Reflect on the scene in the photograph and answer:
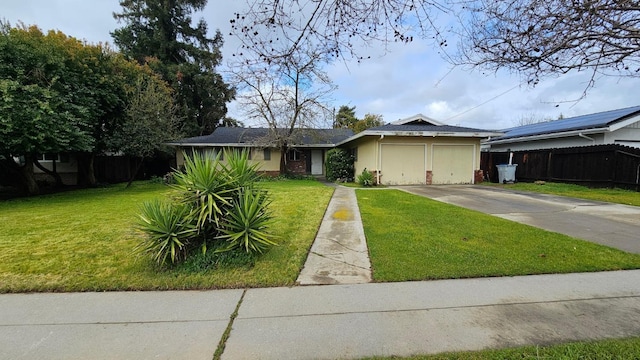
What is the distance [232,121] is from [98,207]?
24.5 metres

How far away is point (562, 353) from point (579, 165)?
46.7 feet

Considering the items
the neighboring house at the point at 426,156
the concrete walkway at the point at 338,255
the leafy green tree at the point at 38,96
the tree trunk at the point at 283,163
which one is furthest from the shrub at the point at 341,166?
the leafy green tree at the point at 38,96

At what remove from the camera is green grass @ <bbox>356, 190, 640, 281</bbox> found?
3809 mm

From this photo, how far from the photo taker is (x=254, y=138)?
2069 cm

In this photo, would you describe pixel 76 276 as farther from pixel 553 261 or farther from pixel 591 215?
pixel 591 215

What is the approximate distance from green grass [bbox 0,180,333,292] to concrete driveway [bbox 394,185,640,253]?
15.3 feet

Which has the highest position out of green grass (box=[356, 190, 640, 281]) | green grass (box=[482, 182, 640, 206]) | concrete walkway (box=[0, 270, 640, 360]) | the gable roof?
the gable roof

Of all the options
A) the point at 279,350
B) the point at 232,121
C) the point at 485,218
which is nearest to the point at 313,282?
the point at 279,350

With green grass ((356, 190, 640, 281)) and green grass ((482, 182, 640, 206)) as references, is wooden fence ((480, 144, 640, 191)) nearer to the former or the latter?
green grass ((482, 182, 640, 206))

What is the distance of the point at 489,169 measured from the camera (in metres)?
16.8

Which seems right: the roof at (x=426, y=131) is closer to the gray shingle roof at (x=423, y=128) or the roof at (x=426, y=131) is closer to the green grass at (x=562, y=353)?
the gray shingle roof at (x=423, y=128)

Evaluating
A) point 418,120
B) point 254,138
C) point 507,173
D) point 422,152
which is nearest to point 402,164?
point 422,152

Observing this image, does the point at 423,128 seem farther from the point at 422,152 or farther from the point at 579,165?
the point at 579,165

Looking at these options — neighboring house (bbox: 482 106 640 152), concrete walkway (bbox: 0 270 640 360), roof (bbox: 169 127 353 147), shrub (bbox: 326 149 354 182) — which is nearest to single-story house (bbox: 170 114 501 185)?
shrub (bbox: 326 149 354 182)
